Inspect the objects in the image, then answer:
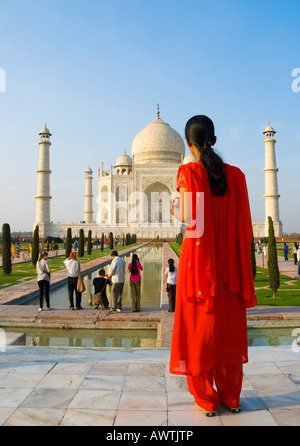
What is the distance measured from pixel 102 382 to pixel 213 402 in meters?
0.73

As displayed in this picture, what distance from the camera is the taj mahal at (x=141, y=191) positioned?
99.4ft

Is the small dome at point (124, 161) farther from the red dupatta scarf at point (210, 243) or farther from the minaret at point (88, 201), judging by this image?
the red dupatta scarf at point (210, 243)

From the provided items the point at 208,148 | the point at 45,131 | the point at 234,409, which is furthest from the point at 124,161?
the point at 234,409

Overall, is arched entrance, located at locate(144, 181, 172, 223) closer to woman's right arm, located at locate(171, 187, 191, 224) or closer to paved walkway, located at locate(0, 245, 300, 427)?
paved walkway, located at locate(0, 245, 300, 427)

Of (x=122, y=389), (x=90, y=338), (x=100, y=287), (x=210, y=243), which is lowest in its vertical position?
(x=90, y=338)

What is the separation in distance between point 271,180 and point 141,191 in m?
12.0

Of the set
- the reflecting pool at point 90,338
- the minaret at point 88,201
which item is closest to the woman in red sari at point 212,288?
the reflecting pool at point 90,338

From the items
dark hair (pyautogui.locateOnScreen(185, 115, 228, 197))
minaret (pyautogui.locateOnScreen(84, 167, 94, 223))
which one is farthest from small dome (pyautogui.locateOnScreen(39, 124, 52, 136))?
dark hair (pyautogui.locateOnScreen(185, 115, 228, 197))

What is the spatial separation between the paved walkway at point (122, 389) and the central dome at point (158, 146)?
3576cm

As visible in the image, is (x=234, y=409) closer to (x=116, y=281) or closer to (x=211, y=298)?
(x=211, y=298)

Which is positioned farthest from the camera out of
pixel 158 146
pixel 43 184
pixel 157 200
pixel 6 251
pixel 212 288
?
pixel 158 146

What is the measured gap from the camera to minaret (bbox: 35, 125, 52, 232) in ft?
99.5

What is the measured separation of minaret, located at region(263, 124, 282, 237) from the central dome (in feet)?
34.5

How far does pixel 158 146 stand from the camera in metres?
38.1
